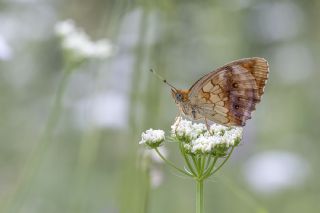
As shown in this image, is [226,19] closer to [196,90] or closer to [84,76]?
[84,76]

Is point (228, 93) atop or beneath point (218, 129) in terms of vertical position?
atop

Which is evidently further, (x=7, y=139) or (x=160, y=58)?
(x=7, y=139)

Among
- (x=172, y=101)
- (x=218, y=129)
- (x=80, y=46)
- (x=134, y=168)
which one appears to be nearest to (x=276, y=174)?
(x=172, y=101)

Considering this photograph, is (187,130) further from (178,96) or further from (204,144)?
(178,96)

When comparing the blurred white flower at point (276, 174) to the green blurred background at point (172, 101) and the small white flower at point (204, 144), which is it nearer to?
the green blurred background at point (172, 101)

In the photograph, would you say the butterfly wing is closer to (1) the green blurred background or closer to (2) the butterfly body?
(2) the butterfly body

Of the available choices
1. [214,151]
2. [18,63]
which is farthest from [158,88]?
[18,63]

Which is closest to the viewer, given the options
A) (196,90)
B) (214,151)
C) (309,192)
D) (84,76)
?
(214,151)
